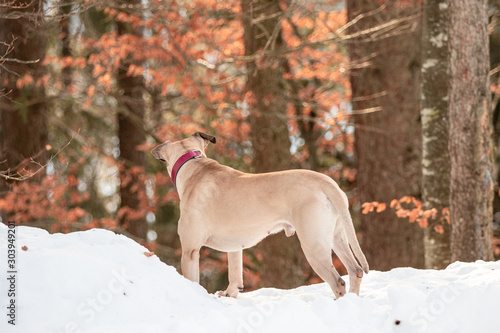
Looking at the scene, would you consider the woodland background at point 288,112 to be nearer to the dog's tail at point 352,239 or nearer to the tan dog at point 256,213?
the tan dog at point 256,213

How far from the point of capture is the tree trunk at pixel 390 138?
10.2 metres

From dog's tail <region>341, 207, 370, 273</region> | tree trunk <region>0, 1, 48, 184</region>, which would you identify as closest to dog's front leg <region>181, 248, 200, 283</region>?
dog's tail <region>341, 207, 370, 273</region>

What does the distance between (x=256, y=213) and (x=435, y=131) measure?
402cm

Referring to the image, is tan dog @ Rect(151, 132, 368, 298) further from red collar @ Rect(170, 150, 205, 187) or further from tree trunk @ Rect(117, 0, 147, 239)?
tree trunk @ Rect(117, 0, 147, 239)

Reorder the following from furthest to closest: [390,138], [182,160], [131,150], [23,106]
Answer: [131,150]
[23,106]
[390,138]
[182,160]

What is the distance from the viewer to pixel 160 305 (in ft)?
15.3

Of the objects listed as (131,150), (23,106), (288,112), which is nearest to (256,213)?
(288,112)

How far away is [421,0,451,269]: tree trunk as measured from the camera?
8.48 metres

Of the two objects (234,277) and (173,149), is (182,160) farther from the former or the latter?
(234,277)

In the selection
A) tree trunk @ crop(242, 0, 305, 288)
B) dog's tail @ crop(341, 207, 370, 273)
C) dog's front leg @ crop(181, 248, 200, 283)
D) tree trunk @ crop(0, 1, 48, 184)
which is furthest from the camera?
tree trunk @ crop(0, 1, 48, 184)

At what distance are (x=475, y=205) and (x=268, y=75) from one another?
3961mm

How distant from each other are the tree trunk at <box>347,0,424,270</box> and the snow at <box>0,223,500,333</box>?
5.18 m

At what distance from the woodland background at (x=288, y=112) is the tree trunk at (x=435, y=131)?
0.7 inches

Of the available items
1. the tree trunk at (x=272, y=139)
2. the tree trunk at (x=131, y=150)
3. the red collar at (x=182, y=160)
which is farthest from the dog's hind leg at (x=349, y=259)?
the tree trunk at (x=131, y=150)
